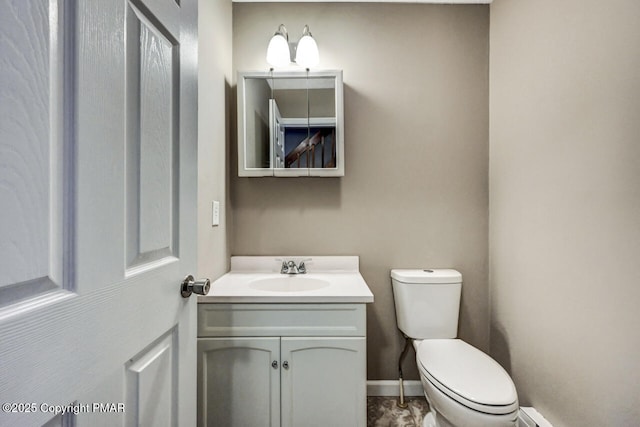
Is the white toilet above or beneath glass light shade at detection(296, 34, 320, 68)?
beneath

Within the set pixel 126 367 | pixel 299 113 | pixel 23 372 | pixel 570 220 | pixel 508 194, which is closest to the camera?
pixel 23 372

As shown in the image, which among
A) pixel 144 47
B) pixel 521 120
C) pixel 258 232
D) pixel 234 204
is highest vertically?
pixel 521 120

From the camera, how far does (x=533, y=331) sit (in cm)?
140

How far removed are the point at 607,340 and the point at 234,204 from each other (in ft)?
5.69

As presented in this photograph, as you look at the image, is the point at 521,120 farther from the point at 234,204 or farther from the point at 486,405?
the point at 234,204

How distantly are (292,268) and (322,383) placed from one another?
618 mm

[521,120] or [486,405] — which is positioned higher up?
[521,120]

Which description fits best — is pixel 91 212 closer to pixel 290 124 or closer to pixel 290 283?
pixel 290 283

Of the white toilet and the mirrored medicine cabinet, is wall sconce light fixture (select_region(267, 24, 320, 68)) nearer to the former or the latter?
the mirrored medicine cabinet

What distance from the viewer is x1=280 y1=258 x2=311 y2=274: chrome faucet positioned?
66.1 inches

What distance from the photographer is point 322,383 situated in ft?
4.03

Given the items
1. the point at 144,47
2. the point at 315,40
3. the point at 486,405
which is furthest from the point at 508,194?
the point at 144,47

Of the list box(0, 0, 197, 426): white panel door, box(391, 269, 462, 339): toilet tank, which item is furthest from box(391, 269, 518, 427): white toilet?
box(0, 0, 197, 426): white panel door

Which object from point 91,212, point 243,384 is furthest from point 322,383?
point 91,212
